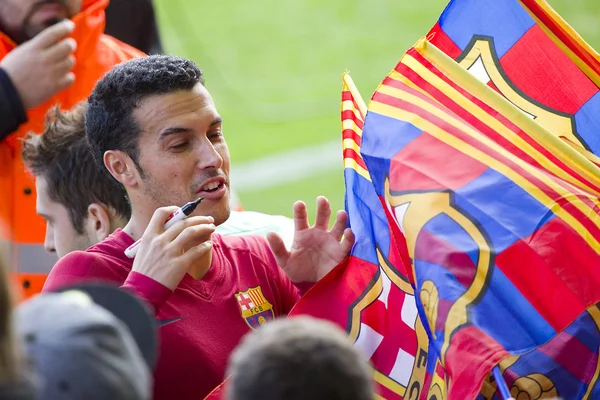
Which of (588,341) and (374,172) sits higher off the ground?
(374,172)

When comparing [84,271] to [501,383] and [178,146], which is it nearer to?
[178,146]

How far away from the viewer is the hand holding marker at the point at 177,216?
2.62 m

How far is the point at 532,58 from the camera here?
2.88 m

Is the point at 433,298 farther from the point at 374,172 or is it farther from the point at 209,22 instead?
the point at 209,22

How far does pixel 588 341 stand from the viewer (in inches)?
96.8

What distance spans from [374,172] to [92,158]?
1.11m

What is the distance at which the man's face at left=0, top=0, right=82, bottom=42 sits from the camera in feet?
11.8

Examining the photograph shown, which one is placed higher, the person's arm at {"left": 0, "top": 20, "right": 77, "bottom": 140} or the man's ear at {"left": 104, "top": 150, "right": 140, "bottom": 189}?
the person's arm at {"left": 0, "top": 20, "right": 77, "bottom": 140}

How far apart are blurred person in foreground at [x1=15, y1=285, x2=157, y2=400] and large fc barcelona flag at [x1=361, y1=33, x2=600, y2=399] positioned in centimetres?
110

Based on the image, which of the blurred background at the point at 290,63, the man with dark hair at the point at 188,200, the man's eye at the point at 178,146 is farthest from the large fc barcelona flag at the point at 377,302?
the blurred background at the point at 290,63

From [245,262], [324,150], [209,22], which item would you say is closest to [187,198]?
[245,262]

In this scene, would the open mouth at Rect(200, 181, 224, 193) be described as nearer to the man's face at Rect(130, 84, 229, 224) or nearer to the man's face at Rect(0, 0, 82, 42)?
the man's face at Rect(130, 84, 229, 224)

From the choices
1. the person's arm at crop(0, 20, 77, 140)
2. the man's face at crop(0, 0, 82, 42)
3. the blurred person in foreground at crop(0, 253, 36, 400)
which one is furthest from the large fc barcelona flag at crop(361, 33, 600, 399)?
the man's face at crop(0, 0, 82, 42)

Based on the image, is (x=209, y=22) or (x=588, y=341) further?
(x=209, y=22)
